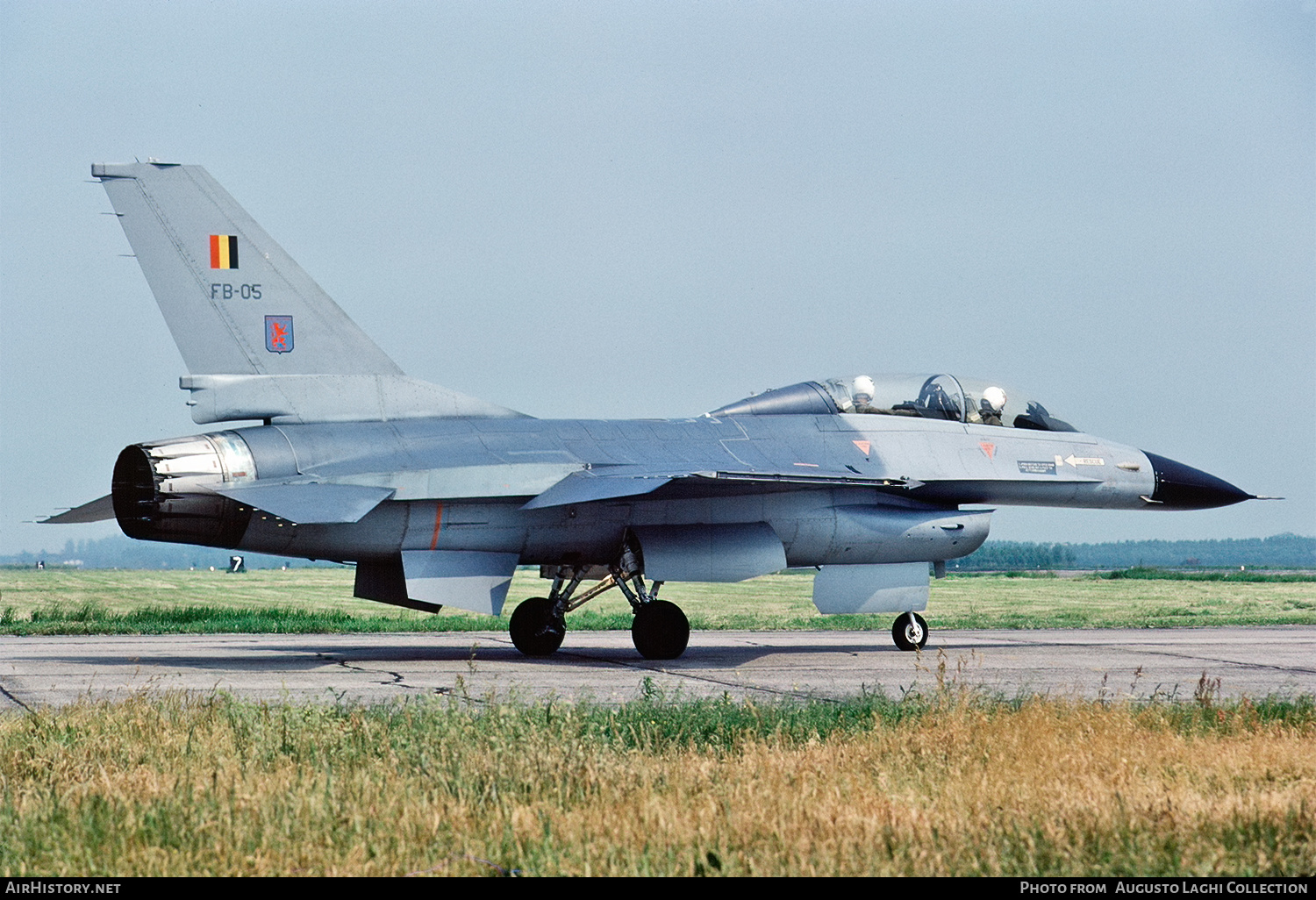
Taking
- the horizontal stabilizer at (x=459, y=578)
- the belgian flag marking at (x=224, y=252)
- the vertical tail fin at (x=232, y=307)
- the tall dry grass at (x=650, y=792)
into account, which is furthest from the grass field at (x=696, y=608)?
the tall dry grass at (x=650, y=792)

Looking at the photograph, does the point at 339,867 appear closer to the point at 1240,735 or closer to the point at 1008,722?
the point at 1008,722

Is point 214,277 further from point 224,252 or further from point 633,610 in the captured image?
point 633,610

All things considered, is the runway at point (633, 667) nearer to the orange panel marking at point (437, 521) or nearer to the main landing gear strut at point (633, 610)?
the main landing gear strut at point (633, 610)

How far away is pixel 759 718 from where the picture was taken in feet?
27.7

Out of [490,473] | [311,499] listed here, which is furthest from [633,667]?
[311,499]

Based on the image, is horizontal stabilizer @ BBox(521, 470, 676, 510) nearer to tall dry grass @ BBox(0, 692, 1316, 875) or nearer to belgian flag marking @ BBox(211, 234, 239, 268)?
belgian flag marking @ BBox(211, 234, 239, 268)

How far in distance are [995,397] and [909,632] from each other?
352 cm

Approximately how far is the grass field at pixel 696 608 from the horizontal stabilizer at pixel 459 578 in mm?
7866

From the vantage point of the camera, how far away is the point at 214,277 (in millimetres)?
13852

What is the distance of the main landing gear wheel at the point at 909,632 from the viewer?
1662 cm

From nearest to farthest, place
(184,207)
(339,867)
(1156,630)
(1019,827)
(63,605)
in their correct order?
(339,867)
(1019,827)
(184,207)
(1156,630)
(63,605)

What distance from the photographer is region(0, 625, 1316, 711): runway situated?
37.4 feet

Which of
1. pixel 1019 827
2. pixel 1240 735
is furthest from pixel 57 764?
pixel 1240 735

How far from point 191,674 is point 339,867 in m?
8.54
